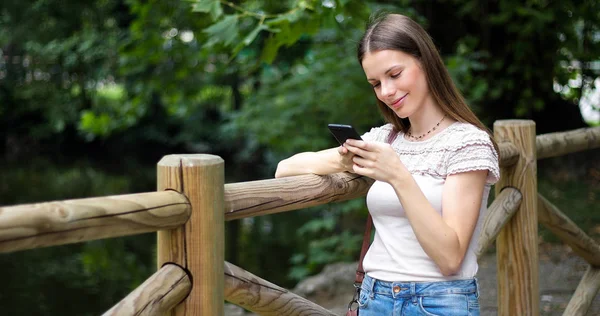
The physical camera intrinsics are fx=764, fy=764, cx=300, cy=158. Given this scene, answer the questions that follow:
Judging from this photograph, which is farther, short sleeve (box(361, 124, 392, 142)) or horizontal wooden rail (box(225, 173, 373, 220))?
short sleeve (box(361, 124, 392, 142))

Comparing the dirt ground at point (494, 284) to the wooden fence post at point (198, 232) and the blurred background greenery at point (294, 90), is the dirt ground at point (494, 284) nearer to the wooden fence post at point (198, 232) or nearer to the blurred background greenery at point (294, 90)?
the blurred background greenery at point (294, 90)

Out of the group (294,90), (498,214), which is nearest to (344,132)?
(498,214)

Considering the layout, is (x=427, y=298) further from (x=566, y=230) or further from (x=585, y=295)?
(x=585, y=295)

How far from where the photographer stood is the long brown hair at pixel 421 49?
6.20ft

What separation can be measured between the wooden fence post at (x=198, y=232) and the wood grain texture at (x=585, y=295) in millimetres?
2238

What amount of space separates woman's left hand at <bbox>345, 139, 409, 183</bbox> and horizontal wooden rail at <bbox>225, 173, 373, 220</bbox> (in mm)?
220

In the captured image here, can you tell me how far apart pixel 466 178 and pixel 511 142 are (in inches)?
46.1

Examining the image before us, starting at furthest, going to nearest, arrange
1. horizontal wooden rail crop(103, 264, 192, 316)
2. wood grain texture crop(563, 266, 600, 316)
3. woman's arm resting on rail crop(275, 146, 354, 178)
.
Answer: wood grain texture crop(563, 266, 600, 316) < woman's arm resting on rail crop(275, 146, 354, 178) < horizontal wooden rail crop(103, 264, 192, 316)

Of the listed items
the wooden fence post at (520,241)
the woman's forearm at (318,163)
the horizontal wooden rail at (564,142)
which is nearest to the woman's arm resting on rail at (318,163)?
the woman's forearm at (318,163)

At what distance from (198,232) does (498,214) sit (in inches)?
58.4

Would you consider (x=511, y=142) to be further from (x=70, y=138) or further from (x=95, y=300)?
(x=70, y=138)

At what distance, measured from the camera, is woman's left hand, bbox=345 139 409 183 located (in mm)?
1755

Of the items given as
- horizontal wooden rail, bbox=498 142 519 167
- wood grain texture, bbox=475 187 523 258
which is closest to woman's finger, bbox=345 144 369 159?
wood grain texture, bbox=475 187 523 258

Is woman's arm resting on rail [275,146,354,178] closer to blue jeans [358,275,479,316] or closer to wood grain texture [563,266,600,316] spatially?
blue jeans [358,275,479,316]
